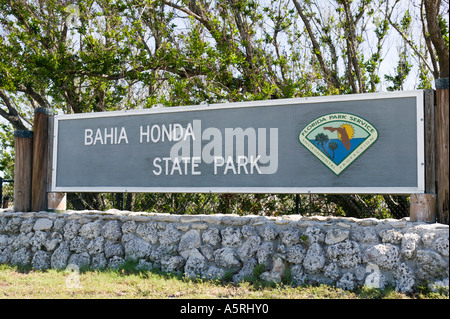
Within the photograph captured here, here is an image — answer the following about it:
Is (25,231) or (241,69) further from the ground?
(241,69)

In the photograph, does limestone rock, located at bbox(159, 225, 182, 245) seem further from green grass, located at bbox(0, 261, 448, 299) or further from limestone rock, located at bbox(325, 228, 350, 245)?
limestone rock, located at bbox(325, 228, 350, 245)

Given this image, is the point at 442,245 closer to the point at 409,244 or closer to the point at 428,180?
the point at 409,244

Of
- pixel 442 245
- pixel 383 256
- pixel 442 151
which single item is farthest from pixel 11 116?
pixel 442 245

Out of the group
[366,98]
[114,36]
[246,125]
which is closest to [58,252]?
[246,125]

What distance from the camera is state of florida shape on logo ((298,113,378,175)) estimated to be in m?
5.29

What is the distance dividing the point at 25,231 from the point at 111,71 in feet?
15.4

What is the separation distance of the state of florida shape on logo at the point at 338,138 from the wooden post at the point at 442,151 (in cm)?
69

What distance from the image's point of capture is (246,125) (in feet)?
19.0

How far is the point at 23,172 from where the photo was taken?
→ 6.73 meters

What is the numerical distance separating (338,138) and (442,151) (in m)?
1.14

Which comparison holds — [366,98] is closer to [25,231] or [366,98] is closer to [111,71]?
[25,231]

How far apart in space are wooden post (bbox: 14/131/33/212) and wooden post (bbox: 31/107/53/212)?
0.29 ft

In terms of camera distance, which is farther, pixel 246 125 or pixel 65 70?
pixel 65 70

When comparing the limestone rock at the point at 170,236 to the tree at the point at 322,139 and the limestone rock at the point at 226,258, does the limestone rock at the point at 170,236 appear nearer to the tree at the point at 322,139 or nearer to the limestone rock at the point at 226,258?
the limestone rock at the point at 226,258
